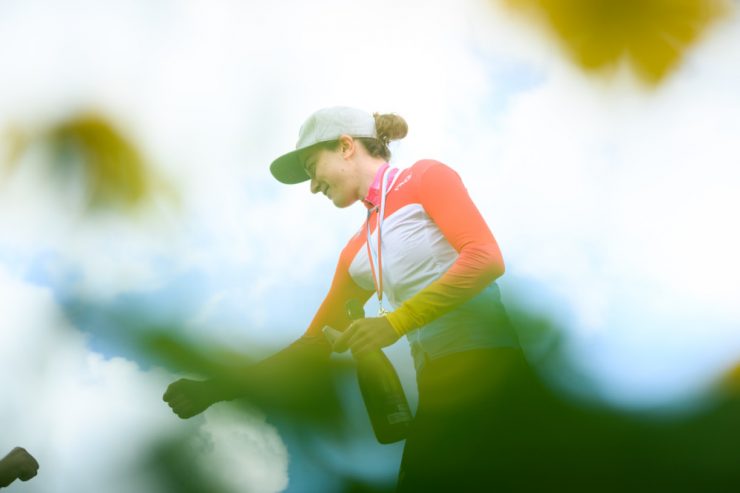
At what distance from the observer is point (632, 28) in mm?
2229

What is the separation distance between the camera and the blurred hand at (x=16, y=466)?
1.55 metres

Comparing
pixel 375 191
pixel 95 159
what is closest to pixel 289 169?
pixel 375 191

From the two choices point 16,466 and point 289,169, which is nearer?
point 16,466

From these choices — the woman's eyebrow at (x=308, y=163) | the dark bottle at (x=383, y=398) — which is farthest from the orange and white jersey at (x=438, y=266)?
the woman's eyebrow at (x=308, y=163)

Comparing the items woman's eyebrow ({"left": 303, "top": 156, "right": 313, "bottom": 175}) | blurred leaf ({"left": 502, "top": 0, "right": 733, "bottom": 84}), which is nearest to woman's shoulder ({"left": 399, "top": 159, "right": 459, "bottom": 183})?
woman's eyebrow ({"left": 303, "top": 156, "right": 313, "bottom": 175})

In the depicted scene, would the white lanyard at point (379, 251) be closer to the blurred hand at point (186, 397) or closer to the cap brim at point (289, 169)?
the cap brim at point (289, 169)

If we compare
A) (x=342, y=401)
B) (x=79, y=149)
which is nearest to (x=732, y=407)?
(x=342, y=401)

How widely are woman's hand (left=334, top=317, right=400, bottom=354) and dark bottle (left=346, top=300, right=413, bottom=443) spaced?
0.17ft

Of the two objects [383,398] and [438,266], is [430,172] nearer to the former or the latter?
[438,266]

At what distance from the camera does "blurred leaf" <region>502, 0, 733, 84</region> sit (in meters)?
2.21

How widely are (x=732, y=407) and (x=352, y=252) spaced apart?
119 cm

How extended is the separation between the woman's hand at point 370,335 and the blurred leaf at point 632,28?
1.38 m

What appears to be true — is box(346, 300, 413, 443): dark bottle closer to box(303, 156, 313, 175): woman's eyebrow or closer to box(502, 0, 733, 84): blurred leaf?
box(303, 156, 313, 175): woman's eyebrow

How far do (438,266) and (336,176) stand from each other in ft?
1.32
